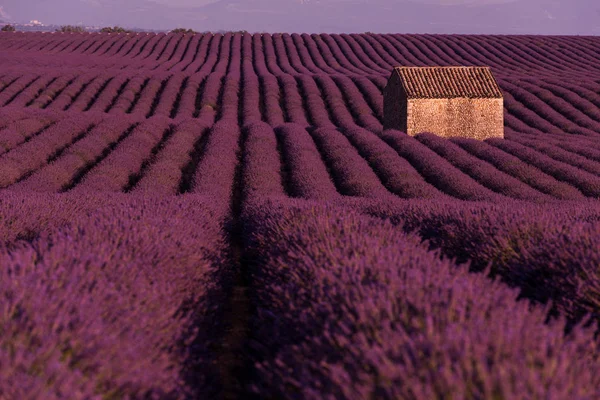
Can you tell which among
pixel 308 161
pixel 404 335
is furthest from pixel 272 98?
pixel 404 335

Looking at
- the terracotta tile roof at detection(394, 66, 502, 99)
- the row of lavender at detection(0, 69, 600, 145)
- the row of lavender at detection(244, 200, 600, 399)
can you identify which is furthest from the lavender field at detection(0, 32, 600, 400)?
the row of lavender at detection(0, 69, 600, 145)

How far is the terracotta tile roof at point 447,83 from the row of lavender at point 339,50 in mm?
17922

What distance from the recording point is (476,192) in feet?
42.6

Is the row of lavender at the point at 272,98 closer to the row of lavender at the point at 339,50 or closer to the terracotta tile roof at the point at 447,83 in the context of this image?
the terracotta tile roof at the point at 447,83

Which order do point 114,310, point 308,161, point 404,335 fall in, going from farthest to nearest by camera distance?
point 308,161, point 114,310, point 404,335

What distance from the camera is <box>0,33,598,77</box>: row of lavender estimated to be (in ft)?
156

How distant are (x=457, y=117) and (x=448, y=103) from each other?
2.31ft

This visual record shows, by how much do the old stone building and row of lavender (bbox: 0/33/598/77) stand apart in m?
18.3

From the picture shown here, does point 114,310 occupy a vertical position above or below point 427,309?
below

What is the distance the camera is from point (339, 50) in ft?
188

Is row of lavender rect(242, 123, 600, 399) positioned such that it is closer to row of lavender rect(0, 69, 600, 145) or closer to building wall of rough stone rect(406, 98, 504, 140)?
building wall of rough stone rect(406, 98, 504, 140)

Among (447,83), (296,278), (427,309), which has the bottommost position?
(296,278)

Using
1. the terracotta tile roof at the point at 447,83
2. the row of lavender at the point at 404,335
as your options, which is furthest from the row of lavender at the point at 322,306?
the terracotta tile roof at the point at 447,83

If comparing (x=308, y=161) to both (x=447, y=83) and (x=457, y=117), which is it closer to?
(x=457, y=117)
